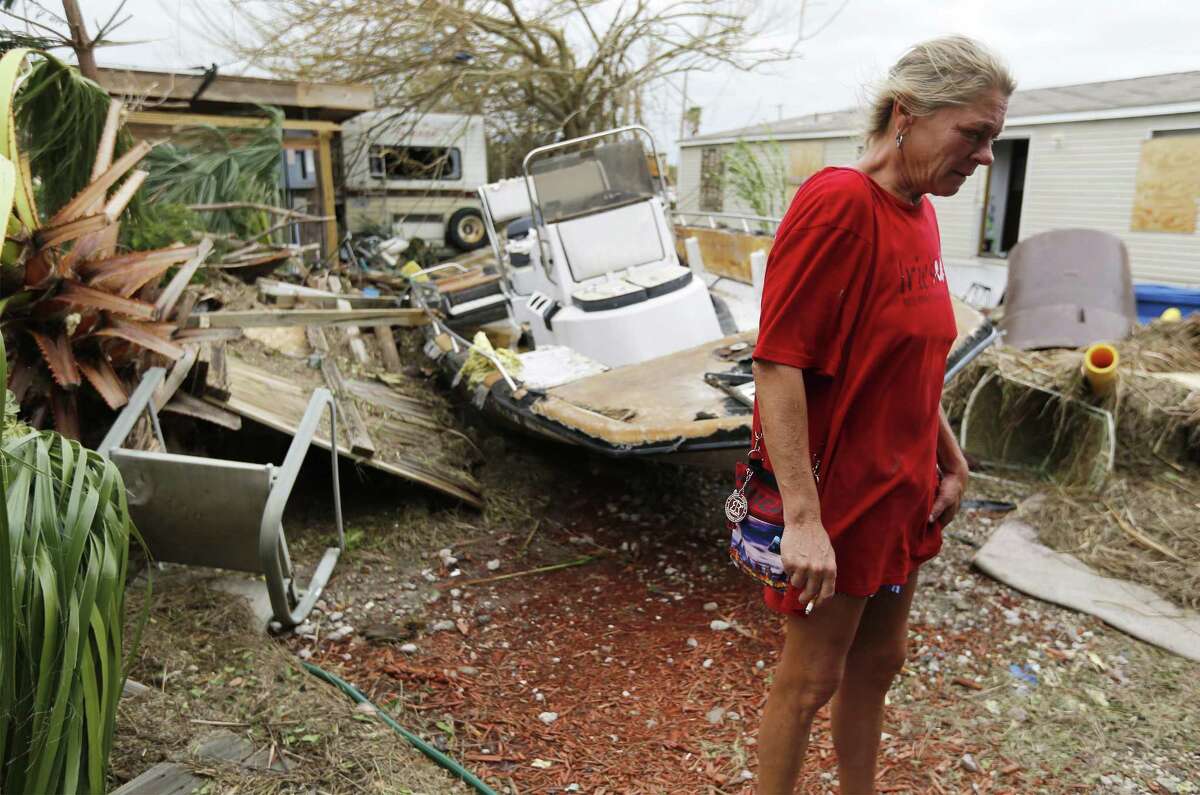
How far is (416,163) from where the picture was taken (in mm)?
14609

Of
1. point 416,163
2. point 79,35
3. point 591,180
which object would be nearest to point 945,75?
point 591,180

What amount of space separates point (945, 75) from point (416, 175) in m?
14.1

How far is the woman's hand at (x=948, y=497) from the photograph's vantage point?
199 cm

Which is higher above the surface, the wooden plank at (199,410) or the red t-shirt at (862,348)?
the red t-shirt at (862,348)

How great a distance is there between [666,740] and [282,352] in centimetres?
378

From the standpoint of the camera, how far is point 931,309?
1.71 m

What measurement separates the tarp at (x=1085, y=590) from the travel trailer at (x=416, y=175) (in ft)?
38.0

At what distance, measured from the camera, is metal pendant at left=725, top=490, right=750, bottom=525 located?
1.80 meters

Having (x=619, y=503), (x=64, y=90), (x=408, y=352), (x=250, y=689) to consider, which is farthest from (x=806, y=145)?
(x=250, y=689)

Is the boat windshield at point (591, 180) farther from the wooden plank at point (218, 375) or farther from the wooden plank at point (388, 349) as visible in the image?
the wooden plank at point (218, 375)

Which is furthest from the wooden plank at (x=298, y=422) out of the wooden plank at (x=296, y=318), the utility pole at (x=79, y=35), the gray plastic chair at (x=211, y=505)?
the utility pole at (x=79, y=35)

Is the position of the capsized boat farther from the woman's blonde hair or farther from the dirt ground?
the woman's blonde hair

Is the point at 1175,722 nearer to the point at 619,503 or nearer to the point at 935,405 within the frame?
the point at 935,405

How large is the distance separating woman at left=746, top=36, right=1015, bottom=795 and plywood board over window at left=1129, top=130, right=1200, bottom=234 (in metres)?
11.2
